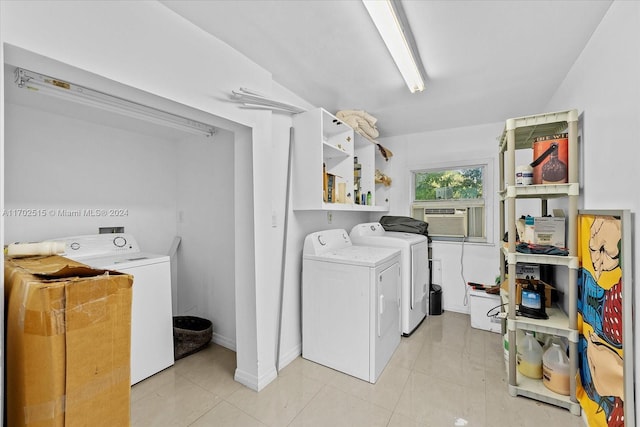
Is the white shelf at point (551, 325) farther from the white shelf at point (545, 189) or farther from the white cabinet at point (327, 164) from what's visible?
the white cabinet at point (327, 164)

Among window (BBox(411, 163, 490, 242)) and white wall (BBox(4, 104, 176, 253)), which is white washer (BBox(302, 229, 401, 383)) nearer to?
window (BBox(411, 163, 490, 242))

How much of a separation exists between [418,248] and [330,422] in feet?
6.25

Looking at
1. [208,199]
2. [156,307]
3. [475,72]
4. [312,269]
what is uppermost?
[475,72]

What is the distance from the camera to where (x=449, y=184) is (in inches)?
143

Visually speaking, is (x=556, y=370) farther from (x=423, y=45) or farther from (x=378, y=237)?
(x=423, y=45)

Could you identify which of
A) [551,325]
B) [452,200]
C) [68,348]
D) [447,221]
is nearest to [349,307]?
[551,325]

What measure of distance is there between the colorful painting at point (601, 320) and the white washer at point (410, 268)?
1.29 metres

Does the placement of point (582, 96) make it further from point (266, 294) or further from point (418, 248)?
point (266, 294)

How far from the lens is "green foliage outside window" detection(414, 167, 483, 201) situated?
3.48 meters

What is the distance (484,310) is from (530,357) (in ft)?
3.17

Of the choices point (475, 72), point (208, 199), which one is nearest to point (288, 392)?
point (208, 199)

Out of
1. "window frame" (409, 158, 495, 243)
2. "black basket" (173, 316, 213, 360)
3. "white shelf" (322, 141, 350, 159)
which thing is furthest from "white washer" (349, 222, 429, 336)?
"black basket" (173, 316, 213, 360)

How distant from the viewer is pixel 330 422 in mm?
1684

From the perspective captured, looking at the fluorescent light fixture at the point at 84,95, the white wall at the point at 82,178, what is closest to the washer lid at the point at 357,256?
the fluorescent light fixture at the point at 84,95
